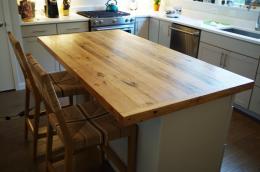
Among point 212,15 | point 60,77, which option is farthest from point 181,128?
point 212,15

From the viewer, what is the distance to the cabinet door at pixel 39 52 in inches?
137

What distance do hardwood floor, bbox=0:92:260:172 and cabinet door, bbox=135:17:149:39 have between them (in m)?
2.05

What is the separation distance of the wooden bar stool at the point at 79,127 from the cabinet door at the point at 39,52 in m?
1.83

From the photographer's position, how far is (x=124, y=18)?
402 centimetres

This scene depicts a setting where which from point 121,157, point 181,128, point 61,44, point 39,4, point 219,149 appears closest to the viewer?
point 181,128

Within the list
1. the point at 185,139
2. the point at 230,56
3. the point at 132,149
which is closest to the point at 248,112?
the point at 230,56

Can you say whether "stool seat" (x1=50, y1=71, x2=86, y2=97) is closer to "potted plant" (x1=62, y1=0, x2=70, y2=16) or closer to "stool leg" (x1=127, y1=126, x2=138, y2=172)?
"stool leg" (x1=127, y1=126, x2=138, y2=172)

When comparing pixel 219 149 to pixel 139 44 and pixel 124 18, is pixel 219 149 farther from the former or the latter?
pixel 124 18

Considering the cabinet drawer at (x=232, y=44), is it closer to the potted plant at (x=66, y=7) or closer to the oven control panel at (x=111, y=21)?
the oven control panel at (x=111, y=21)

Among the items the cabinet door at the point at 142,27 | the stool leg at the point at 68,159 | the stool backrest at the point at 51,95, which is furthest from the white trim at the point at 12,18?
the stool leg at the point at 68,159

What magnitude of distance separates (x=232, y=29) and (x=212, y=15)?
52 cm

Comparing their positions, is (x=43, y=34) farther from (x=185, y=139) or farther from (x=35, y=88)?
(x=185, y=139)

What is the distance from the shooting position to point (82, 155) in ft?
7.89

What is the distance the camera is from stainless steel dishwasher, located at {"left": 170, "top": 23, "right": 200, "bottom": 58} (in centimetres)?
359
